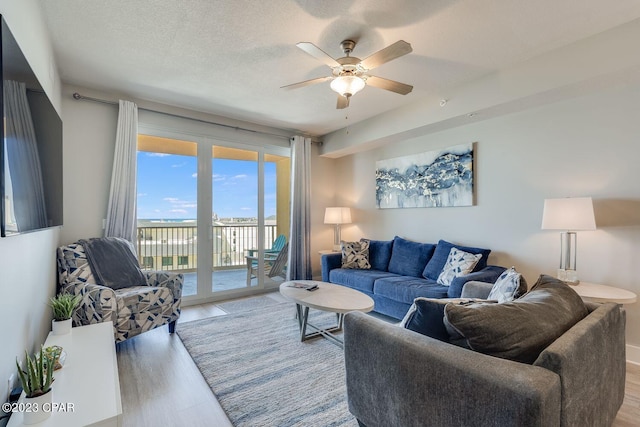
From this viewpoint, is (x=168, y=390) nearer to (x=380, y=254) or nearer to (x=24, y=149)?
(x=24, y=149)

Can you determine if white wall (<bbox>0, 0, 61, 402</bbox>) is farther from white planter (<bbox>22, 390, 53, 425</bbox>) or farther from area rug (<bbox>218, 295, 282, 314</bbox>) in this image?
area rug (<bbox>218, 295, 282, 314</bbox>)

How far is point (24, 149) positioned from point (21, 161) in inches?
3.0

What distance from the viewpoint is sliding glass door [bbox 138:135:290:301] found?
3.98 meters

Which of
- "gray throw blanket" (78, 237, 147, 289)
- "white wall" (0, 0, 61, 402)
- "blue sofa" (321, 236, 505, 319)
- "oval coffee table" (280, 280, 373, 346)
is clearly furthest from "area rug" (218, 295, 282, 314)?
"white wall" (0, 0, 61, 402)

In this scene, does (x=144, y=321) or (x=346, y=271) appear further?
(x=346, y=271)

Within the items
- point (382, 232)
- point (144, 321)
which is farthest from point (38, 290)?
point (382, 232)

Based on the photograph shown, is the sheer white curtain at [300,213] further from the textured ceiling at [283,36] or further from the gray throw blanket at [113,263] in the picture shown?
the gray throw blanket at [113,263]

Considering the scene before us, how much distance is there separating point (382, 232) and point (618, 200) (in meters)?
2.74

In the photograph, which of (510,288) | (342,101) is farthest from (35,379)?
(342,101)

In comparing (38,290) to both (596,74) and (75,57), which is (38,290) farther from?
(596,74)

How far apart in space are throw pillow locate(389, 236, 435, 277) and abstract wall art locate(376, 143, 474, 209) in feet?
1.94

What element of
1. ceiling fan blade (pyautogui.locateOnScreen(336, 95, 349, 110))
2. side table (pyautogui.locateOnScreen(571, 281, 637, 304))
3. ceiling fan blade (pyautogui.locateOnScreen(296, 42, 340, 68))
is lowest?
side table (pyautogui.locateOnScreen(571, 281, 637, 304))

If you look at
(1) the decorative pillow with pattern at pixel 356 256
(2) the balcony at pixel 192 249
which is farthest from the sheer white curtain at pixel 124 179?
(1) the decorative pillow with pattern at pixel 356 256

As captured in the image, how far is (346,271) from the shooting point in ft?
13.4
